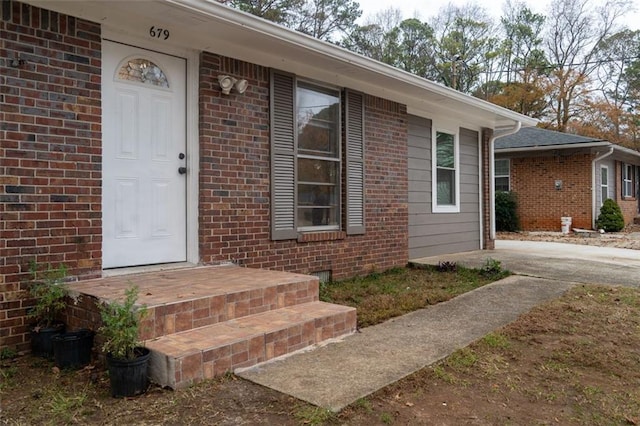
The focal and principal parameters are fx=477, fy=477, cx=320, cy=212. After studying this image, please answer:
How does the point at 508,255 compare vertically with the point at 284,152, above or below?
below

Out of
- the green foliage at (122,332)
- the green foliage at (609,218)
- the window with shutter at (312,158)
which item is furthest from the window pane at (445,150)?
the green foliage at (609,218)

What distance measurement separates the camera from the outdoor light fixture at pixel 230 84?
184 inches

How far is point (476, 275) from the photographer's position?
6570 millimetres

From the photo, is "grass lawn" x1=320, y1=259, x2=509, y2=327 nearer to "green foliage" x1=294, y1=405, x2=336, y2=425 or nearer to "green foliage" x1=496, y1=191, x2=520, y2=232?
"green foliage" x1=294, y1=405, x2=336, y2=425

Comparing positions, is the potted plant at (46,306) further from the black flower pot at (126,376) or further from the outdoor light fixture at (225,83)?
the outdoor light fixture at (225,83)

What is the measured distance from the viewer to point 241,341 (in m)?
2.97

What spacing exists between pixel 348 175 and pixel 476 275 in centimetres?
227

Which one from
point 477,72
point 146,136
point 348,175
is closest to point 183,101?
point 146,136

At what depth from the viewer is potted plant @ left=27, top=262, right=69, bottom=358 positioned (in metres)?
3.23

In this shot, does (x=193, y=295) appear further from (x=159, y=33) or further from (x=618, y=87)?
(x=618, y=87)

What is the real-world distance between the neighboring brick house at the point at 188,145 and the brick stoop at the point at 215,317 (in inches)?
18.5

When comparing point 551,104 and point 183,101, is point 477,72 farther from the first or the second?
point 183,101

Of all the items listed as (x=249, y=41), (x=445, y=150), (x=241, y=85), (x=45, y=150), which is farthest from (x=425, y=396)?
(x=445, y=150)

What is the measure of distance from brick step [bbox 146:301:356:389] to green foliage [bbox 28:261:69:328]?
93 cm
